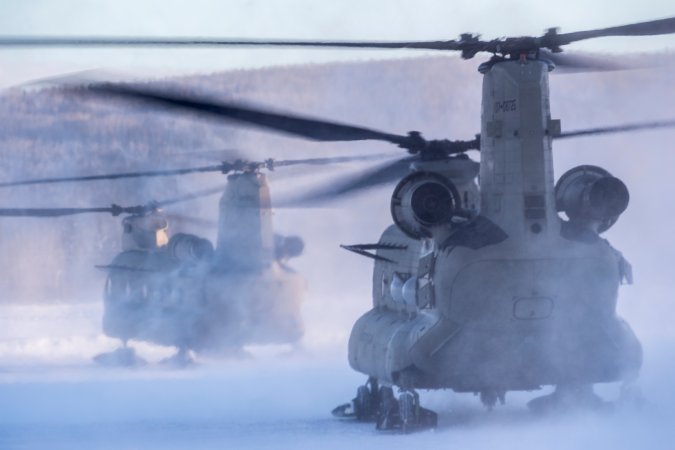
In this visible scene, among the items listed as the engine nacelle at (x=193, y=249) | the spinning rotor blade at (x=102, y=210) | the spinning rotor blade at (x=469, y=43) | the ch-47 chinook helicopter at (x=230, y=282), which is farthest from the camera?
the engine nacelle at (x=193, y=249)

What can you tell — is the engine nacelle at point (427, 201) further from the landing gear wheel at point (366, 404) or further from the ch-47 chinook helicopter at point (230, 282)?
the ch-47 chinook helicopter at point (230, 282)

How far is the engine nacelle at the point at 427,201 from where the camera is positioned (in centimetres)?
→ 1733

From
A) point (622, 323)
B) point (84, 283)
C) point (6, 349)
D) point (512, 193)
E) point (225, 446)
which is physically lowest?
point (225, 446)

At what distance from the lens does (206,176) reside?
4453cm

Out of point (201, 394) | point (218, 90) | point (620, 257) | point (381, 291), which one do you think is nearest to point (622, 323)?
point (620, 257)

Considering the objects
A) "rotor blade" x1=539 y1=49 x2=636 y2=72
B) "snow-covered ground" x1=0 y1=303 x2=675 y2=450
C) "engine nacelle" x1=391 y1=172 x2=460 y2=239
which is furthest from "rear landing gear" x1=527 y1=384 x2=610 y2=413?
"rotor blade" x1=539 y1=49 x2=636 y2=72

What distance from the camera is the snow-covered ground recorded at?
16.9 m

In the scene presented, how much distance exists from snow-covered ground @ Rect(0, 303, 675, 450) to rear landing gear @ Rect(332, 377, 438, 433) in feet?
0.77

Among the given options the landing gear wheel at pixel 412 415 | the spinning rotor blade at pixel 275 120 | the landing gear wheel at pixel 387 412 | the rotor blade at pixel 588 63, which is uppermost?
the rotor blade at pixel 588 63

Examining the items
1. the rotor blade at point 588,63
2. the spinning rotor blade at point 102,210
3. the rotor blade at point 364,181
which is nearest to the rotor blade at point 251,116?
the rotor blade at point 364,181

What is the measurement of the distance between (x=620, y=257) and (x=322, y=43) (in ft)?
15.5

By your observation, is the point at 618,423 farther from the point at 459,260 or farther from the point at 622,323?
the point at 459,260

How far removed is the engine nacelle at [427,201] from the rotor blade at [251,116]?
0.77 m

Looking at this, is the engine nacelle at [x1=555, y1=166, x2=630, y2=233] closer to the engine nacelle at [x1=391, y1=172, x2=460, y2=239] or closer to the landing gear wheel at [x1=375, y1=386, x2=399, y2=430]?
the engine nacelle at [x1=391, y1=172, x2=460, y2=239]
